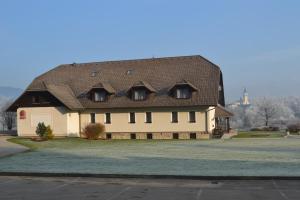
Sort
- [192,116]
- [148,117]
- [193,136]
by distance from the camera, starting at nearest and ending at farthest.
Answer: [192,116] < [193,136] < [148,117]

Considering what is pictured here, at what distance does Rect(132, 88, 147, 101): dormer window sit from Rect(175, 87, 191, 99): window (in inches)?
131

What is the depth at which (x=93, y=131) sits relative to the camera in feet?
152

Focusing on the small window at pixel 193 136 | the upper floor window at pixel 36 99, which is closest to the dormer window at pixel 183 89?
the small window at pixel 193 136

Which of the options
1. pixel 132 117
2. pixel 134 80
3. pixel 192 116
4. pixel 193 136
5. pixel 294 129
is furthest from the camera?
pixel 294 129

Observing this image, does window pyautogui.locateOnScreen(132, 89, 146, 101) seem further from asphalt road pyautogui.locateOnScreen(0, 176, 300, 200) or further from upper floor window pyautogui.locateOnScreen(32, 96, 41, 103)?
asphalt road pyautogui.locateOnScreen(0, 176, 300, 200)

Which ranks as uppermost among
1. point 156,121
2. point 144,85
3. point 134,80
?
point 134,80

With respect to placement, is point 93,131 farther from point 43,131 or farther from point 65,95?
point 65,95

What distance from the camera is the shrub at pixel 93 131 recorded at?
46188 mm

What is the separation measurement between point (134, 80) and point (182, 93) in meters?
6.26

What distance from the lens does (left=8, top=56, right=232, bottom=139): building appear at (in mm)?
47031

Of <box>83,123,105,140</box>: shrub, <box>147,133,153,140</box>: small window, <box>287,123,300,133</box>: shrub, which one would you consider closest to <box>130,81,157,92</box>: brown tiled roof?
<box>147,133,153,140</box>: small window

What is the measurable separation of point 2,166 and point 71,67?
36.5 m

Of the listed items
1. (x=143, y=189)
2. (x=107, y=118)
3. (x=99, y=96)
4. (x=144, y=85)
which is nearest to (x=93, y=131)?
(x=107, y=118)

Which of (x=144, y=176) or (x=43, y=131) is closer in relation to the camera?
(x=144, y=176)
